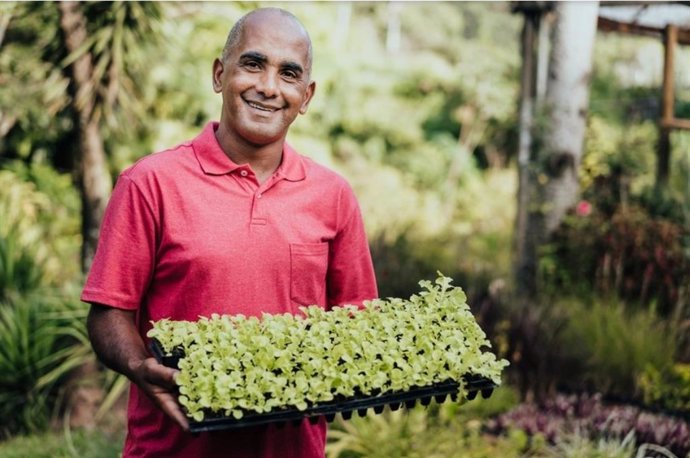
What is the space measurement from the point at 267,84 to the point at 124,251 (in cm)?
56

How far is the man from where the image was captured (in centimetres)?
219

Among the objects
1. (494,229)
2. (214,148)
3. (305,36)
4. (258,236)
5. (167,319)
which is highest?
(305,36)

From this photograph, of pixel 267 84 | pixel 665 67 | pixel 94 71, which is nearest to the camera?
pixel 267 84

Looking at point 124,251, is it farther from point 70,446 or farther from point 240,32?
point 70,446

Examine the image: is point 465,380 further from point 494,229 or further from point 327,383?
point 494,229

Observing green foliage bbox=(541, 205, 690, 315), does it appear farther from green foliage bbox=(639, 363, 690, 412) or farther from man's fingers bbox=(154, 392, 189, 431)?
man's fingers bbox=(154, 392, 189, 431)

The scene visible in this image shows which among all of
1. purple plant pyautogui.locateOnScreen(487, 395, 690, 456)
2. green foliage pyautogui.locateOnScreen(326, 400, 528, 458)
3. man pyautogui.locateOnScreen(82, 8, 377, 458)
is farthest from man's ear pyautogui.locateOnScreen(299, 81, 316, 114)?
purple plant pyautogui.locateOnScreen(487, 395, 690, 456)

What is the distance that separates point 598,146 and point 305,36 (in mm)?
7638

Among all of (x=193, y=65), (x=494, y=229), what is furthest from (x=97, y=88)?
(x=494, y=229)

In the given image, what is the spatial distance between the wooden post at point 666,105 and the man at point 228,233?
23.7ft

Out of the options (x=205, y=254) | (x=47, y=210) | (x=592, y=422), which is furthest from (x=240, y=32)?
(x=47, y=210)

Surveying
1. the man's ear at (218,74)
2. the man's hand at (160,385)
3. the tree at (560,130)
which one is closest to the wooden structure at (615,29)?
the tree at (560,130)

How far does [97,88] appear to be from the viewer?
21.8 ft

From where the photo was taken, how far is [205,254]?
221 centimetres
